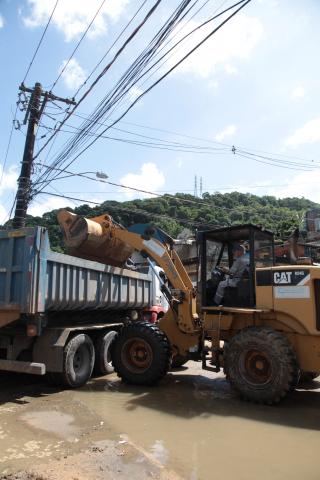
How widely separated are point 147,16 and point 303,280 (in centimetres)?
463

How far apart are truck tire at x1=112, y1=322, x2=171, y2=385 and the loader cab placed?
3.44 feet

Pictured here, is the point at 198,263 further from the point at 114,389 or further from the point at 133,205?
the point at 133,205

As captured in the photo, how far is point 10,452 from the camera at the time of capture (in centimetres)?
453

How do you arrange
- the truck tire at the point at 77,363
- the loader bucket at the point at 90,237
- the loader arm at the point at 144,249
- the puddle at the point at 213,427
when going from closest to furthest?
1. the puddle at the point at 213,427
2. the truck tire at the point at 77,363
3. the loader arm at the point at 144,249
4. the loader bucket at the point at 90,237

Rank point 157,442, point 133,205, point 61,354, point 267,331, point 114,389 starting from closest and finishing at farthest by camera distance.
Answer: point 157,442 → point 267,331 → point 61,354 → point 114,389 → point 133,205

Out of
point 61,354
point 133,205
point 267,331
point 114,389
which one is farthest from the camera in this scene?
point 133,205

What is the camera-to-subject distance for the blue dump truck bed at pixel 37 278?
21.8ft

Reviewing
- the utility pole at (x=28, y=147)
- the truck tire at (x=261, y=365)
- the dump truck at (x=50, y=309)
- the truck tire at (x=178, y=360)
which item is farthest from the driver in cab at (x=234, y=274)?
the utility pole at (x=28, y=147)

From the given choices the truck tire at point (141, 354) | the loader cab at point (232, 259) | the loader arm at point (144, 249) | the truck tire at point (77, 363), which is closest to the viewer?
the truck tire at point (77, 363)

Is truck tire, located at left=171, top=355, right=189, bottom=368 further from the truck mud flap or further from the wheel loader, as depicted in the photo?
the truck mud flap

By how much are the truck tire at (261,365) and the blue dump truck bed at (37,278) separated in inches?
110

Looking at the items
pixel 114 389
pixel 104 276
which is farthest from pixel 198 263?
pixel 114 389

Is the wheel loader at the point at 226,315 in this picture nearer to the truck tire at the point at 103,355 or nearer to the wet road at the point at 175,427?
the wet road at the point at 175,427

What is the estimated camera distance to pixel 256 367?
6723 millimetres
